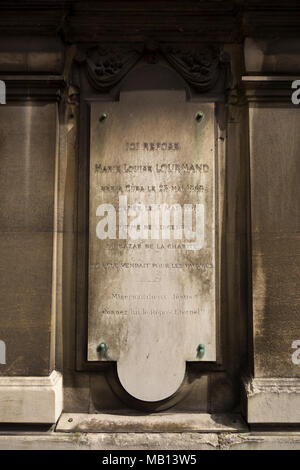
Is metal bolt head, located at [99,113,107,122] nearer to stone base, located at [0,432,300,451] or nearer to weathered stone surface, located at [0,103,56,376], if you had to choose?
weathered stone surface, located at [0,103,56,376]

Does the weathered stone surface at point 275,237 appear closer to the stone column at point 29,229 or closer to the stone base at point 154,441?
the stone base at point 154,441

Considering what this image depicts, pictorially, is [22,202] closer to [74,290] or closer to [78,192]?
[78,192]

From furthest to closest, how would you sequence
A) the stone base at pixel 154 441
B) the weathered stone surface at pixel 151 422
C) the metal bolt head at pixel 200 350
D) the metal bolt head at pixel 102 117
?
the metal bolt head at pixel 102 117
the metal bolt head at pixel 200 350
the weathered stone surface at pixel 151 422
the stone base at pixel 154 441

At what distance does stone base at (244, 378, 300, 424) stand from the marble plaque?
1.85ft

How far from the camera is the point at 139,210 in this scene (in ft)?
14.6

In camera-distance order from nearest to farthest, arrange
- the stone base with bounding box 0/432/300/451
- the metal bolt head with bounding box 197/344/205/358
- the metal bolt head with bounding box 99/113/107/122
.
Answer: the stone base with bounding box 0/432/300/451, the metal bolt head with bounding box 197/344/205/358, the metal bolt head with bounding box 99/113/107/122

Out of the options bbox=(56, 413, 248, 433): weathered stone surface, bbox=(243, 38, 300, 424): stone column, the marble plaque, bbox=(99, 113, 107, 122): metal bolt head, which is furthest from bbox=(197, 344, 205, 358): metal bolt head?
bbox=(99, 113, 107, 122): metal bolt head

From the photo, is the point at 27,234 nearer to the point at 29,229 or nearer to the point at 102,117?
the point at 29,229

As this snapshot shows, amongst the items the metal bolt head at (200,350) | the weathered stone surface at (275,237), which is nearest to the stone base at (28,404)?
the metal bolt head at (200,350)

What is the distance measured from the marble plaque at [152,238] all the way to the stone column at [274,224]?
47 cm

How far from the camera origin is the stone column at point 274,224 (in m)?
4.21

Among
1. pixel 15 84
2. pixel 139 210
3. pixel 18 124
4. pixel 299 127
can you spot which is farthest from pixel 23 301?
pixel 299 127

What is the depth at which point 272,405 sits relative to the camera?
410cm

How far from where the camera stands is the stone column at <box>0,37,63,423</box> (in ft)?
13.7
